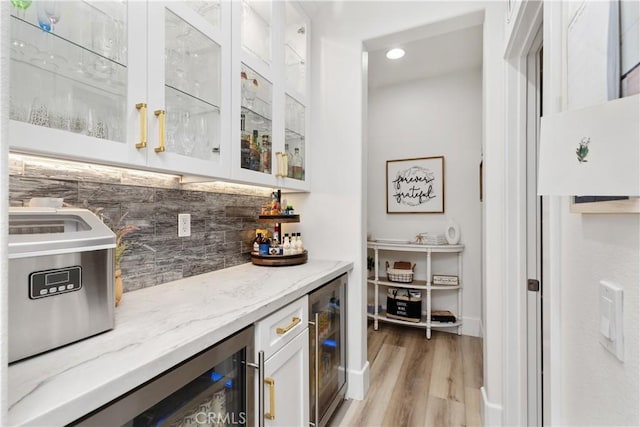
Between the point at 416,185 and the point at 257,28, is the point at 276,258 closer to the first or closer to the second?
the point at 257,28

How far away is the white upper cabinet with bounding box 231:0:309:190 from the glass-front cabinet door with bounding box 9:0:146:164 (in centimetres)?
49

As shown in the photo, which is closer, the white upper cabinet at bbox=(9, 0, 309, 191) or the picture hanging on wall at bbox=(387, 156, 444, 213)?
the white upper cabinet at bbox=(9, 0, 309, 191)

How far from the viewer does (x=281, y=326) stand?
120 centimetres

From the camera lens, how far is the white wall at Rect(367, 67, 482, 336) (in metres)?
3.02

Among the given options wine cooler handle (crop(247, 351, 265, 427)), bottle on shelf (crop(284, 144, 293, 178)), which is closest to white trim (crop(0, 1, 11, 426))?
wine cooler handle (crop(247, 351, 265, 427))

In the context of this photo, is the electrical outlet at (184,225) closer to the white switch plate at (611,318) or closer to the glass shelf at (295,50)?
the glass shelf at (295,50)

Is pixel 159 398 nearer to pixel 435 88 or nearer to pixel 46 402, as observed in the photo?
pixel 46 402

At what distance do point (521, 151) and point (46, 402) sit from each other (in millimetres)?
1962

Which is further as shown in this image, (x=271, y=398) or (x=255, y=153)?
(x=255, y=153)

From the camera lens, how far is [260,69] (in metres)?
1.61

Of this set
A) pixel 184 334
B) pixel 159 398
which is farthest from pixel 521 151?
pixel 159 398

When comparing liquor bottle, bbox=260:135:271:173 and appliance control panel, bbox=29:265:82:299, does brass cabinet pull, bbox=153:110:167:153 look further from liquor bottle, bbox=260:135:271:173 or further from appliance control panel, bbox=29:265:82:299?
liquor bottle, bbox=260:135:271:173

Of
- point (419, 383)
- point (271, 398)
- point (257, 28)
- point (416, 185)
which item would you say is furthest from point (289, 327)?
point (416, 185)

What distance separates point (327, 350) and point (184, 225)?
3.47 feet
